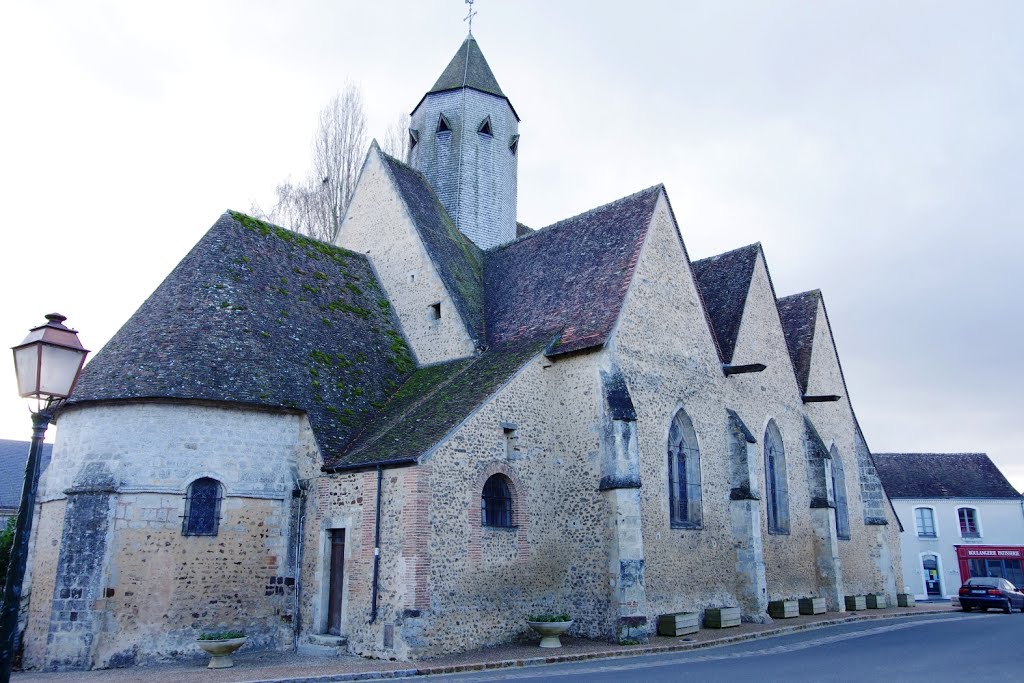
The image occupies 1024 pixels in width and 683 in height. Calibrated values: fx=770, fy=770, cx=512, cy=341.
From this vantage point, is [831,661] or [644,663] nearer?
[831,661]

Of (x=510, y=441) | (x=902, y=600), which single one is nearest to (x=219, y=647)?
(x=510, y=441)

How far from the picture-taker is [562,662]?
511 inches

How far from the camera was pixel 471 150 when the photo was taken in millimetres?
24359

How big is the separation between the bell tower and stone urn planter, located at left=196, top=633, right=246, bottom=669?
14.1 metres

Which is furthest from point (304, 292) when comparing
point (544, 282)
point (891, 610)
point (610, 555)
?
point (891, 610)

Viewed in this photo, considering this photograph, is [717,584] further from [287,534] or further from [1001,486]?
[1001,486]

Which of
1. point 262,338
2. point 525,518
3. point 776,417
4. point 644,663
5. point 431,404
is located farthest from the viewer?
point 776,417

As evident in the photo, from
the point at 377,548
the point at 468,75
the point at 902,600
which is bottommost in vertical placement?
the point at 902,600

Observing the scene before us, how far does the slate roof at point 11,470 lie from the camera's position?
3353cm

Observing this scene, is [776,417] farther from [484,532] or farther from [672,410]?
[484,532]

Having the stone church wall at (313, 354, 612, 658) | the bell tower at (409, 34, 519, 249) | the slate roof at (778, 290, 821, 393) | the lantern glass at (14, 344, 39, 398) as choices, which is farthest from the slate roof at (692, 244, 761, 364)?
the lantern glass at (14, 344, 39, 398)

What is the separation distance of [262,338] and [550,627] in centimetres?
848

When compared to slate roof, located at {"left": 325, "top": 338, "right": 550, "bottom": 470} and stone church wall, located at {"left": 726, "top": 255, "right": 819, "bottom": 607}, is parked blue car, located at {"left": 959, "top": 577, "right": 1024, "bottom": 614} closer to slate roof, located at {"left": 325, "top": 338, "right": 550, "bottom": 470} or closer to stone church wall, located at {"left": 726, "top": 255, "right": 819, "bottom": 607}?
stone church wall, located at {"left": 726, "top": 255, "right": 819, "bottom": 607}

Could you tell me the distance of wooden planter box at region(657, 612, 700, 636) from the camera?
15539 mm
